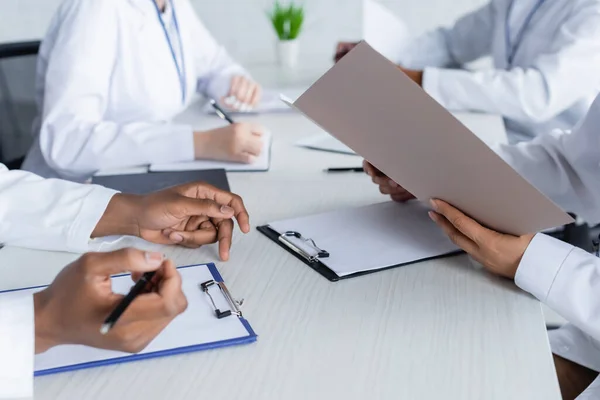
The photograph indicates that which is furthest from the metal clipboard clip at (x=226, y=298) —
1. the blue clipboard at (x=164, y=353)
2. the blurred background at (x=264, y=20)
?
the blurred background at (x=264, y=20)

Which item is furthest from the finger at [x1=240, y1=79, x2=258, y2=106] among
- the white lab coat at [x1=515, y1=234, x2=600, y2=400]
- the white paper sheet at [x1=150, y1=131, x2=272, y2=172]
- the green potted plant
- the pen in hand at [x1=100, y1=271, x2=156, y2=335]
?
the pen in hand at [x1=100, y1=271, x2=156, y2=335]

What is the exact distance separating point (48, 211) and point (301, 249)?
396 mm

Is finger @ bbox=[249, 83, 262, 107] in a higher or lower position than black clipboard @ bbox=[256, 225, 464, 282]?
lower

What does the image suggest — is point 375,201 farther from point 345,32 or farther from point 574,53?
point 345,32

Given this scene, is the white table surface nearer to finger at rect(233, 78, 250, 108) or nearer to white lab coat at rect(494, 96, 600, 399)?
white lab coat at rect(494, 96, 600, 399)

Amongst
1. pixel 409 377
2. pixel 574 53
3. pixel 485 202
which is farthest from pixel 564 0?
pixel 409 377

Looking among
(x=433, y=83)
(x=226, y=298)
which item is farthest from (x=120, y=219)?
→ (x=433, y=83)

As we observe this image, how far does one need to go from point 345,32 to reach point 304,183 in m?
1.64

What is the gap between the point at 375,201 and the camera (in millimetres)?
1134

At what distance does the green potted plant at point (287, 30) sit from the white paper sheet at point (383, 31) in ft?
0.94

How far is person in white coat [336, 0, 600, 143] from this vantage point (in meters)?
1.58

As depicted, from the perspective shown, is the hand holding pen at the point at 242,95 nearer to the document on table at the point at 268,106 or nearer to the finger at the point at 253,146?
the document on table at the point at 268,106

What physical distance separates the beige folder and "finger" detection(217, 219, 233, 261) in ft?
0.69

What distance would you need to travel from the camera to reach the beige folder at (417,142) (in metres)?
0.76
